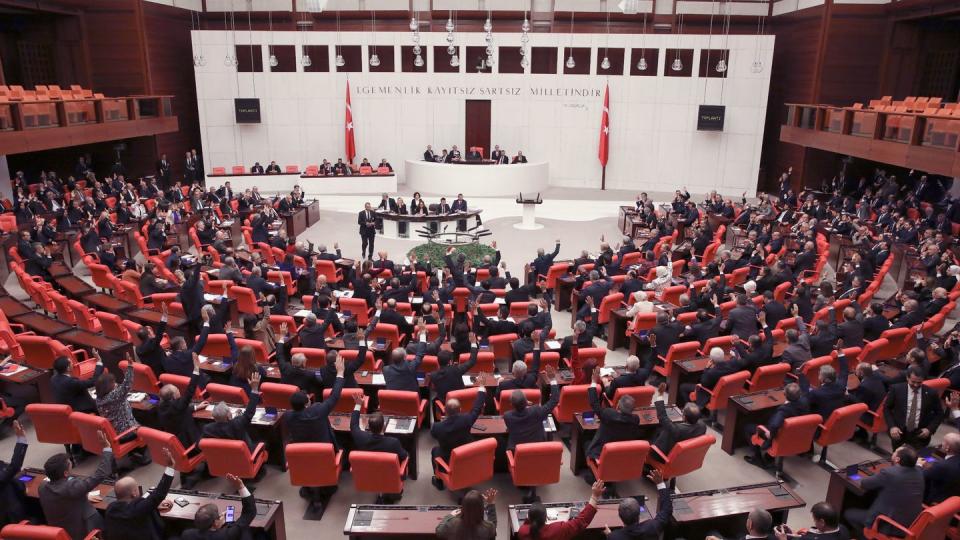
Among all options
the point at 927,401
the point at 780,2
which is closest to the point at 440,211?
the point at 927,401

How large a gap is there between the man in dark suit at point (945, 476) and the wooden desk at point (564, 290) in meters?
7.36

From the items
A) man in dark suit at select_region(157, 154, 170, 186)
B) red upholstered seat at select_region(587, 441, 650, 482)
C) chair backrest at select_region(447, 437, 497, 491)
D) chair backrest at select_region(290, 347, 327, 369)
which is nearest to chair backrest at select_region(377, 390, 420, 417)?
chair backrest at select_region(447, 437, 497, 491)

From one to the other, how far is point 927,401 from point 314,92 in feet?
Result: 77.2

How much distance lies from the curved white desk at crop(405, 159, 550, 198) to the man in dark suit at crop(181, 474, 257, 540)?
20.0m

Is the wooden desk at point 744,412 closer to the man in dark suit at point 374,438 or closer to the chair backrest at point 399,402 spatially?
the chair backrest at point 399,402

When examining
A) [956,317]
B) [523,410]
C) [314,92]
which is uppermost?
[314,92]

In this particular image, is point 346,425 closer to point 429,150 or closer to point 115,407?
point 115,407

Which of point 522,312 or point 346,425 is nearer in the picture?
point 346,425

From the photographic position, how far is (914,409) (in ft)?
23.6

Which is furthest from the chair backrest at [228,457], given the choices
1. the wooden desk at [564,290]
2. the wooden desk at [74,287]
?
the wooden desk at [564,290]

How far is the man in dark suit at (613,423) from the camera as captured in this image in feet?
20.5

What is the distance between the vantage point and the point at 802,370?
808 centimetres

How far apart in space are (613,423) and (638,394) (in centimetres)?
90

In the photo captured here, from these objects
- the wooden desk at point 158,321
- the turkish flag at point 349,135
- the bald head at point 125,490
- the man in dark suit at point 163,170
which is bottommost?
the wooden desk at point 158,321
